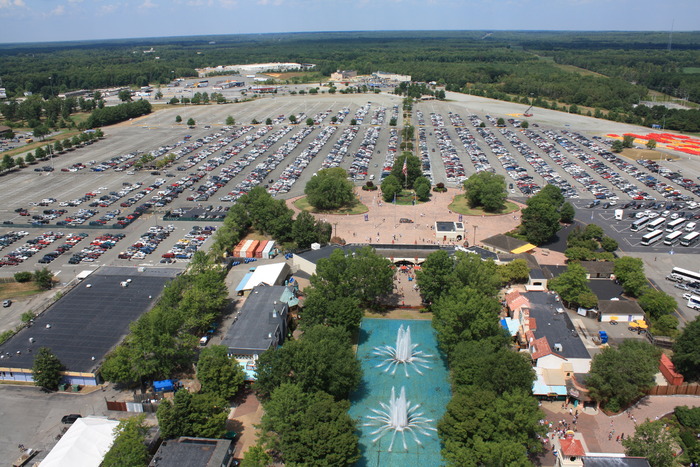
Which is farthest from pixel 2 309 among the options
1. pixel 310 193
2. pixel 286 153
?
pixel 286 153

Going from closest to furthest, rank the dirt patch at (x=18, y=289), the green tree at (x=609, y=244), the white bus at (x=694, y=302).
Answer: the white bus at (x=694, y=302)
the dirt patch at (x=18, y=289)
the green tree at (x=609, y=244)

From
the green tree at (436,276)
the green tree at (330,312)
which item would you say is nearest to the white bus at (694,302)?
the green tree at (436,276)

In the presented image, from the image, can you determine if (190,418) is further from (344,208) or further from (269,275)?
(344,208)

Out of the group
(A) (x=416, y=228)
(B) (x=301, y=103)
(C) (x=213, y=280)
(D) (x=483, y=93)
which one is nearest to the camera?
(C) (x=213, y=280)

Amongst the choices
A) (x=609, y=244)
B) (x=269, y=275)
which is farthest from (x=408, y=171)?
(x=269, y=275)

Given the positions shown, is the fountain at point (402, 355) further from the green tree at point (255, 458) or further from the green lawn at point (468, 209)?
the green lawn at point (468, 209)

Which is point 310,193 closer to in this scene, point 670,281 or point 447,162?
point 447,162

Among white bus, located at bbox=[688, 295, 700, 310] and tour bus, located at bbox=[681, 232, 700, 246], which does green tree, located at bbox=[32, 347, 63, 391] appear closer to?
white bus, located at bbox=[688, 295, 700, 310]
